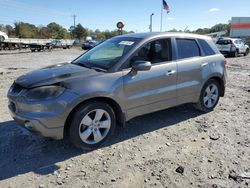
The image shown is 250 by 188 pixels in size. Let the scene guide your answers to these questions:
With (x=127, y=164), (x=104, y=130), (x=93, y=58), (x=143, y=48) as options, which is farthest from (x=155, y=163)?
(x=93, y=58)

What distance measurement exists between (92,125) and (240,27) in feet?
210

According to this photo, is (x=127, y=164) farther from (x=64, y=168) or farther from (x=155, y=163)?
(x=64, y=168)

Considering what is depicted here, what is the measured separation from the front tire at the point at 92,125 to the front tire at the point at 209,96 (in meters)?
2.35

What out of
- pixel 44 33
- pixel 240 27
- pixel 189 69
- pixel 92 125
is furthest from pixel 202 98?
pixel 44 33

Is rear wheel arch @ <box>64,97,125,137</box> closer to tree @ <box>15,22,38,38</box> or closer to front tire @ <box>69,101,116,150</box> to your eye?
front tire @ <box>69,101,116,150</box>

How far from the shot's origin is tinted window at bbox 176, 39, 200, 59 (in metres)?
5.59

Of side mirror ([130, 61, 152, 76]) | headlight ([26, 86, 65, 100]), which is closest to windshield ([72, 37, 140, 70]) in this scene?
side mirror ([130, 61, 152, 76])

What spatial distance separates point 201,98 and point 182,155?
2068mm

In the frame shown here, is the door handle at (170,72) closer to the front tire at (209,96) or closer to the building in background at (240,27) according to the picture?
the front tire at (209,96)

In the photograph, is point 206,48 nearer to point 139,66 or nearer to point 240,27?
point 139,66

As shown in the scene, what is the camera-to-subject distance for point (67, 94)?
13.4ft

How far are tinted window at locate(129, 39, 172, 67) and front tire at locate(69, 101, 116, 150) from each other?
1169 mm

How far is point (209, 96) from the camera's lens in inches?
247

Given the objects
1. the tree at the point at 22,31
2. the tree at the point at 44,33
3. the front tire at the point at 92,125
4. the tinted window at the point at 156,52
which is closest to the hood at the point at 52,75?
the front tire at the point at 92,125
